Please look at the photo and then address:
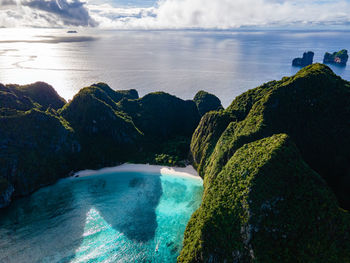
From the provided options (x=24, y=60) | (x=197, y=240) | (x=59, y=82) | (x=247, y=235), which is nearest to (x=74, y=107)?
(x=197, y=240)

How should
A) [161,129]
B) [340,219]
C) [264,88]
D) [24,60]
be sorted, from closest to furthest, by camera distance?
[340,219] < [264,88] < [161,129] < [24,60]

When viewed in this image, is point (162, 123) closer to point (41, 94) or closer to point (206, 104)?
point (206, 104)

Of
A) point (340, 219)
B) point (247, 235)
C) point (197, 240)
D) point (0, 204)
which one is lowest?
point (0, 204)

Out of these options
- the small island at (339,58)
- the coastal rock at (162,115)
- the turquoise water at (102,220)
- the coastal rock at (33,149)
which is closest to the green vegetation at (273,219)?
the turquoise water at (102,220)

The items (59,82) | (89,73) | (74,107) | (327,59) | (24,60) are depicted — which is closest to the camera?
(74,107)

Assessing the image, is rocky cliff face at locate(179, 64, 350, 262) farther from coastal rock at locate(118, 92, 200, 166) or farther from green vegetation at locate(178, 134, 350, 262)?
coastal rock at locate(118, 92, 200, 166)

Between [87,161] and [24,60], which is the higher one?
[24,60]

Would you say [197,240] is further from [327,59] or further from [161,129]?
[327,59]
